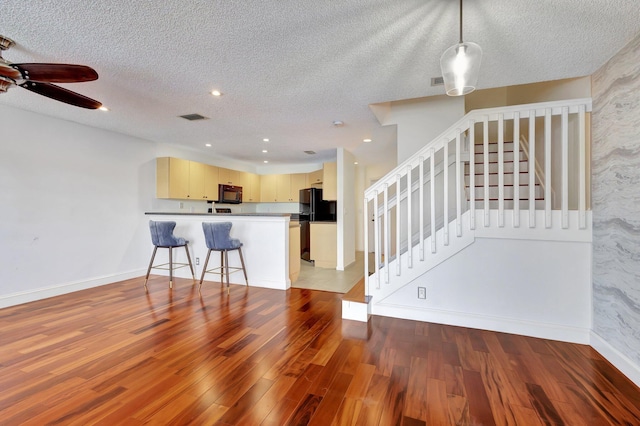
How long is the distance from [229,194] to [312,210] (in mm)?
1941

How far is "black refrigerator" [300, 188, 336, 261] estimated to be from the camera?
19.0 feet

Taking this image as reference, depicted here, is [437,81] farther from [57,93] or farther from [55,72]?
[57,93]

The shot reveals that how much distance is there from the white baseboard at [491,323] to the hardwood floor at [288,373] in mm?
81

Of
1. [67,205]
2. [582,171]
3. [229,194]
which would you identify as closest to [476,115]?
[582,171]

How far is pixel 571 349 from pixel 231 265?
394cm

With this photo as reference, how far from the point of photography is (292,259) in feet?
13.7

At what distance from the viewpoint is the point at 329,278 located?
4551 millimetres

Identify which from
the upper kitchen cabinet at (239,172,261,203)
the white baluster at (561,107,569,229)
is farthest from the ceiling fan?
the upper kitchen cabinet at (239,172,261,203)

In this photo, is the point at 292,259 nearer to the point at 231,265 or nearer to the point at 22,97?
the point at 231,265

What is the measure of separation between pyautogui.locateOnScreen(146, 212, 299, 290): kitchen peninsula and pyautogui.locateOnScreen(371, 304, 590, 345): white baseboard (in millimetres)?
1575

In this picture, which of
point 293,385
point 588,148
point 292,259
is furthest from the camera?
point 292,259

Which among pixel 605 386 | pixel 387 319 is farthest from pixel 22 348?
pixel 605 386

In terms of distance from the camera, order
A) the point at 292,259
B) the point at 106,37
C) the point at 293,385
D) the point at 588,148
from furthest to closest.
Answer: the point at 292,259 < the point at 588,148 < the point at 106,37 < the point at 293,385

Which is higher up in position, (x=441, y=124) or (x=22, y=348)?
(x=441, y=124)
